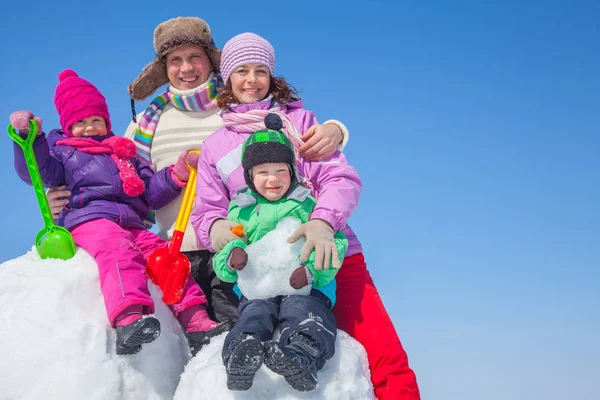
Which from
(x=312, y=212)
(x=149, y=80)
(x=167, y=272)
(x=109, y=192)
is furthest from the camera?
(x=149, y=80)

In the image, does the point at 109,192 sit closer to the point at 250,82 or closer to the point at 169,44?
the point at 250,82

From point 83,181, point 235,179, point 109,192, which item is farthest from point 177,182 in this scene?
point 235,179

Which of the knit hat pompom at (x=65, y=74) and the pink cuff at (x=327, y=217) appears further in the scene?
the knit hat pompom at (x=65, y=74)

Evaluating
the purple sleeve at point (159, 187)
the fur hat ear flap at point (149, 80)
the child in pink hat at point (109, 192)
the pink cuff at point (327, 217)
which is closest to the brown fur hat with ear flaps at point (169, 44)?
the fur hat ear flap at point (149, 80)

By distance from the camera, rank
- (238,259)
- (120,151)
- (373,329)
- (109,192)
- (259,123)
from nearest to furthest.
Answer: (238,259)
(373,329)
(259,123)
(109,192)
(120,151)

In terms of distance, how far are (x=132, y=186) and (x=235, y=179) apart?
2.64ft

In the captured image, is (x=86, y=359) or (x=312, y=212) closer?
(x=86, y=359)

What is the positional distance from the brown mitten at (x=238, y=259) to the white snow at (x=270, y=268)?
2.4 inches

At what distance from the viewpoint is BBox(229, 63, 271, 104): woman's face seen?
4.40 metres

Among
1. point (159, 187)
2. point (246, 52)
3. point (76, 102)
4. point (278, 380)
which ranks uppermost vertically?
point (246, 52)

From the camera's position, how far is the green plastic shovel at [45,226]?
400 cm

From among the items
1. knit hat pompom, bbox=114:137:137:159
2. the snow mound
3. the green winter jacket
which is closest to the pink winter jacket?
the green winter jacket

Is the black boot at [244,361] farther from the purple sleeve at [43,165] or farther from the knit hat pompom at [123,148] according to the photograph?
the purple sleeve at [43,165]

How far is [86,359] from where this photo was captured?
3.47 meters
